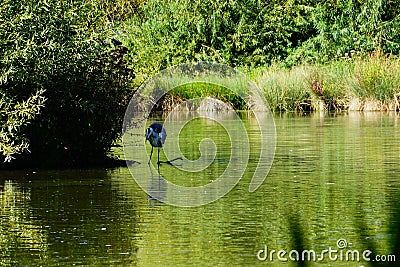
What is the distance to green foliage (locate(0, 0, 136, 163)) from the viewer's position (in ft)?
37.6

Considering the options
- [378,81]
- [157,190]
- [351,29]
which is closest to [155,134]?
[157,190]

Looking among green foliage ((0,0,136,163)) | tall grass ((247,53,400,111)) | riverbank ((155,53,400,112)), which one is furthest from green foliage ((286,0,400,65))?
green foliage ((0,0,136,163))

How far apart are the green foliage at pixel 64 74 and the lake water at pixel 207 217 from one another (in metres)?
0.59

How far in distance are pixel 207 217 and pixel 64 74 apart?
14.5 feet

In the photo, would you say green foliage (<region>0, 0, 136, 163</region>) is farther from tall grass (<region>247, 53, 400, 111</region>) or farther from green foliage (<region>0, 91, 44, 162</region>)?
tall grass (<region>247, 53, 400, 111</region>)

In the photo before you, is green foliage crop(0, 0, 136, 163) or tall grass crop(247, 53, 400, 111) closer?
green foliage crop(0, 0, 136, 163)

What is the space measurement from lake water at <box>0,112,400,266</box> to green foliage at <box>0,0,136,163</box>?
585 mm

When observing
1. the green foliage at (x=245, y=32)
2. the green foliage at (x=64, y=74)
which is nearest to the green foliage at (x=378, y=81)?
the green foliage at (x=245, y=32)

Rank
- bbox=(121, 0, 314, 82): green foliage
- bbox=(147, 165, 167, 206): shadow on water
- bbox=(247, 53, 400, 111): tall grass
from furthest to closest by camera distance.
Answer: bbox=(121, 0, 314, 82): green foliage, bbox=(247, 53, 400, 111): tall grass, bbox=(147, 165, 167, 206): shadow on water

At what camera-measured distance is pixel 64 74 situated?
12250mm

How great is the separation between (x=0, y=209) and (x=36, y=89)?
10.1 ft

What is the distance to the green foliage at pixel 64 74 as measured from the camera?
11.5 m

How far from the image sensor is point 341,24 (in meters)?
39.6

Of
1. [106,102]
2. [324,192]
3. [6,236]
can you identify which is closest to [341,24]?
[106,102]
